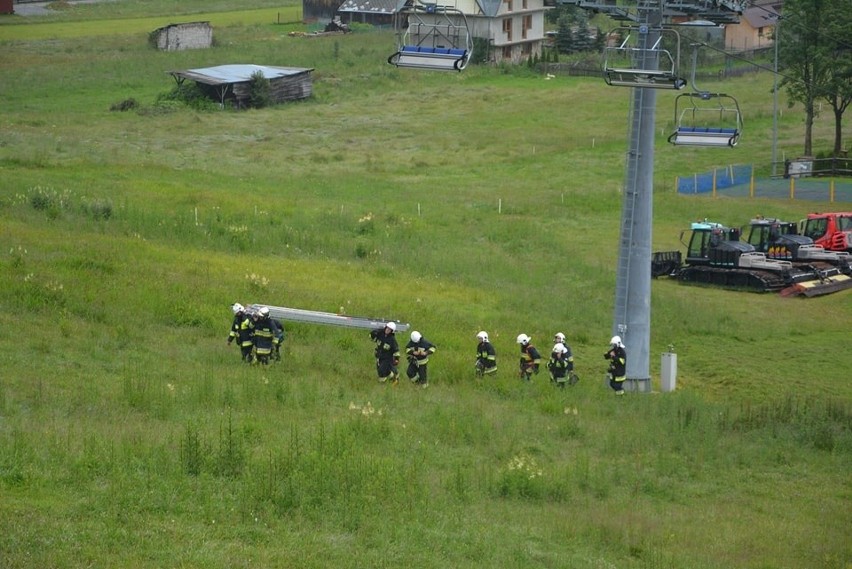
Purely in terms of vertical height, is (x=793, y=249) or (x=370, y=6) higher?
(x=370, y=6)

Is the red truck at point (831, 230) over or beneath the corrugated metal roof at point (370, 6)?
beneath

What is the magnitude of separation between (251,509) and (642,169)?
12909 mm

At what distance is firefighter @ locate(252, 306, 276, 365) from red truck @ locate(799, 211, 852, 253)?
21.8 meters

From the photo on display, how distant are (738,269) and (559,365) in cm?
1431

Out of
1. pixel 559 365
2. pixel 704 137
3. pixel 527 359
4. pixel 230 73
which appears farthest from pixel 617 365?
pixel 230 73

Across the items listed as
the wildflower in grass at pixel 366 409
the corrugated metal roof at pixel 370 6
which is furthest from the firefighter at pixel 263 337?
the corrugated metal roof at pixel 370 6

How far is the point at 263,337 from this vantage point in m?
22.2

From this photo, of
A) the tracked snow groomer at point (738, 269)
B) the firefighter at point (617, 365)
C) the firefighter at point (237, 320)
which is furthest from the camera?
the tracked snow groomer at point (738, 269)

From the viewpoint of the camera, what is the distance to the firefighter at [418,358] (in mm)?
22172

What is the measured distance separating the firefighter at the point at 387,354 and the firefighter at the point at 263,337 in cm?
185

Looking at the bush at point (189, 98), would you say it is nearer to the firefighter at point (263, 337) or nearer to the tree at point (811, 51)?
the tree at point (811, 51)

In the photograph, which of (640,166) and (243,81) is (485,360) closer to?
(640,166)

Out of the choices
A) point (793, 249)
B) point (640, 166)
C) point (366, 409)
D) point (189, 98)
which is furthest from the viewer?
point (189, 98)

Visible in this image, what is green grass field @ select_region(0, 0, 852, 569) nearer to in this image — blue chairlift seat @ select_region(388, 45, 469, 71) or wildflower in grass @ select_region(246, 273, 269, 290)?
wildflower in grass @ select_region(246, 273, 269, 290)
